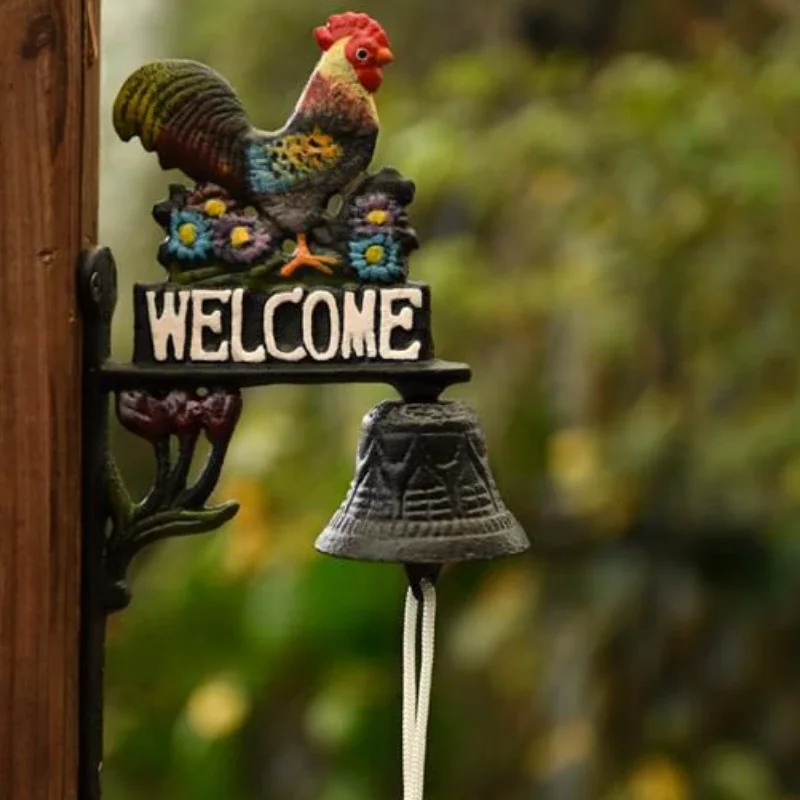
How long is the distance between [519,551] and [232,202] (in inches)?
10.5

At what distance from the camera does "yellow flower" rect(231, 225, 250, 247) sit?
943mm

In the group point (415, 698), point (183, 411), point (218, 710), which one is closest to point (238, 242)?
point (183, 411)

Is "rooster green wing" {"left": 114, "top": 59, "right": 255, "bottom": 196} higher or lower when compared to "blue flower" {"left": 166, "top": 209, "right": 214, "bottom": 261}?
higher

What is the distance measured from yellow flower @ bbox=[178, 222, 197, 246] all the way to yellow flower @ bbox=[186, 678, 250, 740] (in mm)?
1098

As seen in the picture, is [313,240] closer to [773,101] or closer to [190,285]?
[190,285]

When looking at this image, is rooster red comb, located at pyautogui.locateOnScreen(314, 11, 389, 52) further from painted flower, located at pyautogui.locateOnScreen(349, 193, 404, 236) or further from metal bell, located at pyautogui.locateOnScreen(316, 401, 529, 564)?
metal bell, located at pyautogui.locateOnScreen(316, 401, 529, 564)

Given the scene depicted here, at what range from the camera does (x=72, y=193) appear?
914 mm

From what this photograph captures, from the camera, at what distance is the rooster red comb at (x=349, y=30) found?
0.95m

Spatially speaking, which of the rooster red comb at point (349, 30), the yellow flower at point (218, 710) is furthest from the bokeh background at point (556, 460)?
the rooster red comb at point (349, 30)

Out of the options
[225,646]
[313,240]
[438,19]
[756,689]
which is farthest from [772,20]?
[313,240]

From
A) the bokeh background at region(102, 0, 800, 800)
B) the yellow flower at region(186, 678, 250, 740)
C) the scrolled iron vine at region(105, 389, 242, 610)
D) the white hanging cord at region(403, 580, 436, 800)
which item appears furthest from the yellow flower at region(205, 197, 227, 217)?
the yellow flower at region(186, 678, 250, 740)

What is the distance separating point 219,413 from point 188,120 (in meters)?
0.17

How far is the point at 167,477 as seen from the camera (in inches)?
37.3

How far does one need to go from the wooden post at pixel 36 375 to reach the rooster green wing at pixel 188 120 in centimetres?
3
